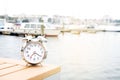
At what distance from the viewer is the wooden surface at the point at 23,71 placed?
1701 millimetres

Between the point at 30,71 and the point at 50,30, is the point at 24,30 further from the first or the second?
the point at 30,71

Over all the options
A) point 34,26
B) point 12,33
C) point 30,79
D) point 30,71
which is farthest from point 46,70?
point 12,33

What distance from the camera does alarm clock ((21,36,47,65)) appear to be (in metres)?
2.05

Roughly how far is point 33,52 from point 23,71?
0.23 m

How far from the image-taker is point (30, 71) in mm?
1878

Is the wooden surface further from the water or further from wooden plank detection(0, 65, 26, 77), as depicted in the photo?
the water

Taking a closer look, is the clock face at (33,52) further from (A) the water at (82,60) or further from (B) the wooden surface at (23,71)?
(A) the water at (82,60)

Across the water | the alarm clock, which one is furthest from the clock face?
the water

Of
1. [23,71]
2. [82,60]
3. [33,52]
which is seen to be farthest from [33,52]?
[82,60]

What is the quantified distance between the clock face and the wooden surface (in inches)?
2.1

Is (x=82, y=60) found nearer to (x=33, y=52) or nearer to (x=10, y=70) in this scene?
(x=33, y=52)

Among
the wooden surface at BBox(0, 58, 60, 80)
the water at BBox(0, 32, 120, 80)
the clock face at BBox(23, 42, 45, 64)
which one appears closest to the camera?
the wooden surface at BBox(0, 58, 60, 80)

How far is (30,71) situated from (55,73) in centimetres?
23

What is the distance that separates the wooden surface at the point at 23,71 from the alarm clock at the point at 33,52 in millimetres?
53
